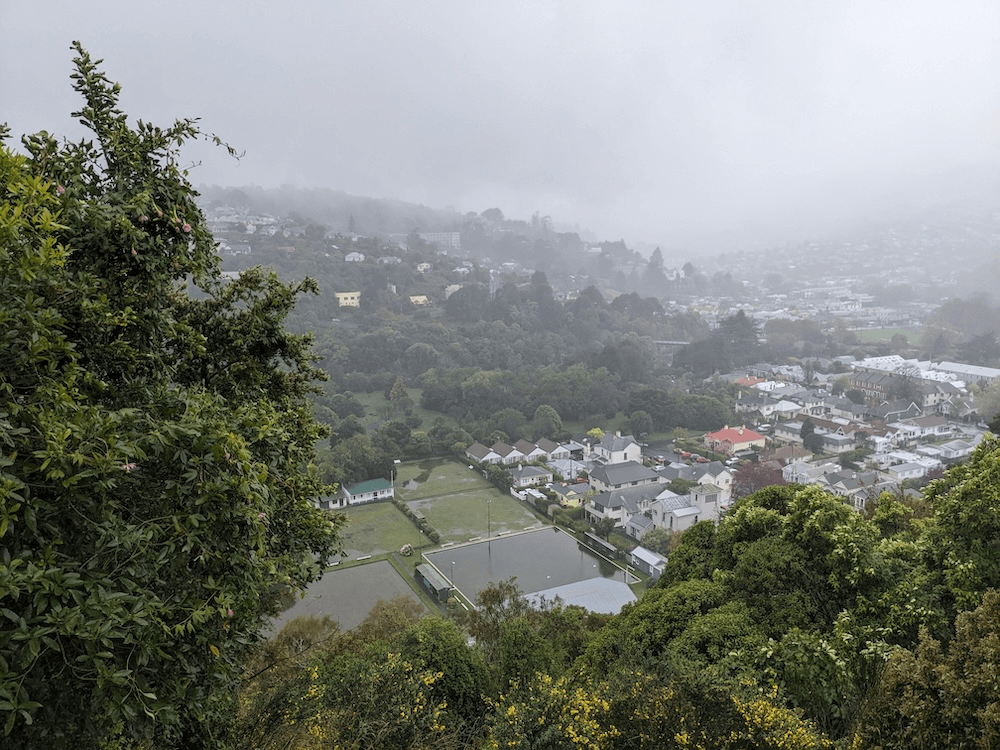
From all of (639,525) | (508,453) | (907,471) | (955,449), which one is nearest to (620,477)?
(639,525)

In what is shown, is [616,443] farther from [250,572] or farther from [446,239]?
[446,239]

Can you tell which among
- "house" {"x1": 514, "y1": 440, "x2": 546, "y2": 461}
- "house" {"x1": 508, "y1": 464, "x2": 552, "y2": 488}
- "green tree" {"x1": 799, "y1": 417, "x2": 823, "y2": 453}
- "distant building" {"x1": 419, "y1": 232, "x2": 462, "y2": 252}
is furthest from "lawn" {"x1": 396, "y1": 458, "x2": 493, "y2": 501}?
"distant building" {"x1": 419, "y1": 232, "x2": 462, "y2": 252}

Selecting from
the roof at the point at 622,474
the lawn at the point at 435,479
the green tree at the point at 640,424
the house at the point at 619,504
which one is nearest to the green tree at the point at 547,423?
the green tree at the point at 640,424

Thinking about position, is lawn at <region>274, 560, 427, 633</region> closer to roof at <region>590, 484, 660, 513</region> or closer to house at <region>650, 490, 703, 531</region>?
roof at <region>590, 484, 660, 513</region>

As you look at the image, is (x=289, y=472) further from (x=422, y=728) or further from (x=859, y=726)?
(x=859, y=726)

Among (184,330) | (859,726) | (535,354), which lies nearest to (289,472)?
(184,330)

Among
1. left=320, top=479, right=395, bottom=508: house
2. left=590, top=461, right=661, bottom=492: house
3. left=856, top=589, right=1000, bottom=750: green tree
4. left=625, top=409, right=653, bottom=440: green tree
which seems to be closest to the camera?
left=856, top=589, right=1000, bottom=750: green tree
